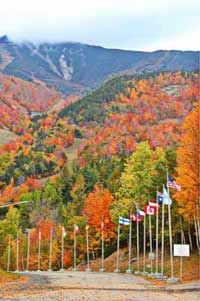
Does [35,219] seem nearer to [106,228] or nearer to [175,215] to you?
[106,228]

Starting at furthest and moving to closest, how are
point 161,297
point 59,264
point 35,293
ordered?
point 59,264
point 35,293
point 161,297

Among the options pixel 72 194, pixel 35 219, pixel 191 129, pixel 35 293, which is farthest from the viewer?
pixel 72 194

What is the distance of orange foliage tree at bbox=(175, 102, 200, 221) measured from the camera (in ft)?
149

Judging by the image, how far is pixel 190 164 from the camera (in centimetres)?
4572

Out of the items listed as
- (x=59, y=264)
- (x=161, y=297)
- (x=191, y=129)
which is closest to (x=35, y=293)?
(x=161, y=297)

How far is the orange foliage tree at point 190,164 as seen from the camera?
45.3 meters

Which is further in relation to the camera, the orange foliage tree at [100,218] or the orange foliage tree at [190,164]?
the orange foliage tree at [100,218]

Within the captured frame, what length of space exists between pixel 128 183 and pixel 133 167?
6.52ft

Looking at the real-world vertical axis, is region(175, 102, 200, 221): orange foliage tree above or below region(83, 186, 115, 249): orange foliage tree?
above

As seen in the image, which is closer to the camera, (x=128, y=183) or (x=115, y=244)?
(x=128, y=183)

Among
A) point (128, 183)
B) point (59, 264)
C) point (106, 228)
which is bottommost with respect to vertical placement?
point (59, 264)

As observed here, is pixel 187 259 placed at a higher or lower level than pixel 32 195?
lower

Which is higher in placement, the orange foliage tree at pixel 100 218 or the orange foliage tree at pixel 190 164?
the orange foliage tree at pixel 190 164

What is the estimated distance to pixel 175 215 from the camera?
5809cm
